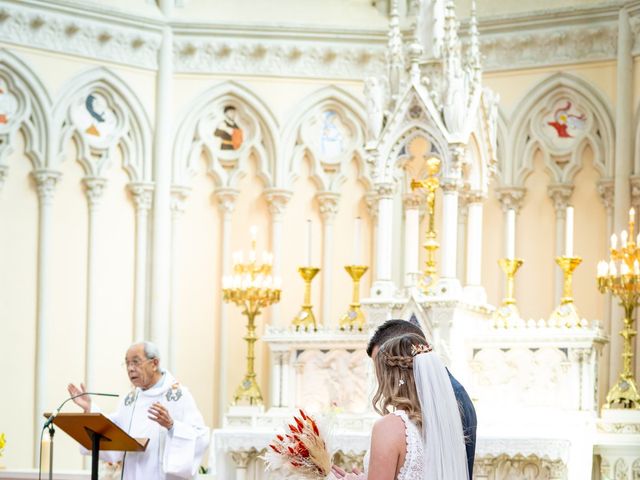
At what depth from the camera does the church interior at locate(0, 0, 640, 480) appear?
43.5ft

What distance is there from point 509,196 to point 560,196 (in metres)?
0.51

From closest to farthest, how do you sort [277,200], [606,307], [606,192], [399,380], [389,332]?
[399,380]
[389,332]
[606,307]
[606,192]
[277,200]

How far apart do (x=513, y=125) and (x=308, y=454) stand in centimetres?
877

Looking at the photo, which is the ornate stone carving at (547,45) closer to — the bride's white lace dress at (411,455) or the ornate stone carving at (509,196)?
the ornate stone carving at (509,196)

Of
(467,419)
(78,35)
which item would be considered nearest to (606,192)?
(78,35)

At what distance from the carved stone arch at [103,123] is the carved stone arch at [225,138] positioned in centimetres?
40

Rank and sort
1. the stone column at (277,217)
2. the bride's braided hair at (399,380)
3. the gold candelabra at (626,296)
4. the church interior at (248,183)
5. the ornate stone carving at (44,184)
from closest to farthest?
the bride's braided hair at (399,380), the gold candelabra at (626,296), the church interior at (248,183), the ornate stone carving at (44,184), the stone column at (277,217)

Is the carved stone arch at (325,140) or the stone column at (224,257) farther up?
the carved stone arch at (325,140)

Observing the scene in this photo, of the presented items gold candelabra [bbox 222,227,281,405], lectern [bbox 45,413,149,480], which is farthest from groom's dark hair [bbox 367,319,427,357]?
gold candelabra [bbox 222,227,281,405]

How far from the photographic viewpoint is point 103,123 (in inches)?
561

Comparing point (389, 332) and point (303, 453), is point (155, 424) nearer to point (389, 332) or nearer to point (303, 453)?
point (303, 453)

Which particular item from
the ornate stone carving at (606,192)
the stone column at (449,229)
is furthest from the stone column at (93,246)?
the ornate stone carving at (606,192)

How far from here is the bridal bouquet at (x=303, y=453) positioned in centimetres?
578

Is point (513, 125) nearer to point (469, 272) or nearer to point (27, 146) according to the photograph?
point (469, 272)
